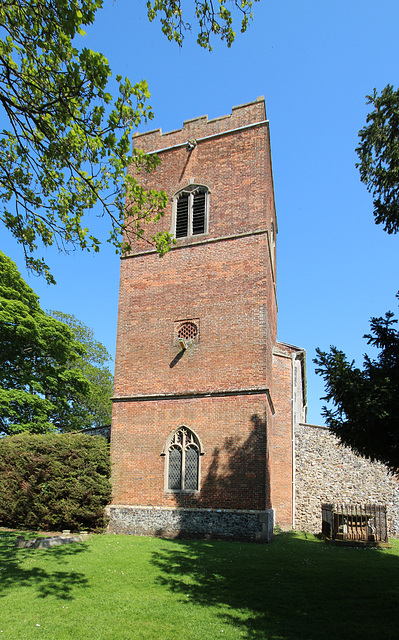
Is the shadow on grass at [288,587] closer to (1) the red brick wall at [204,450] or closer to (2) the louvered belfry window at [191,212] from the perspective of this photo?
(1) the red brick wall at [204,450]

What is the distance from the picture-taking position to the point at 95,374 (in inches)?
1454

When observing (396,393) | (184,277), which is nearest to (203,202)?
(184,277)

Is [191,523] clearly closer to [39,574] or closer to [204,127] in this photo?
[39,574]

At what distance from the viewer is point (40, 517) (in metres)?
A: 15.1

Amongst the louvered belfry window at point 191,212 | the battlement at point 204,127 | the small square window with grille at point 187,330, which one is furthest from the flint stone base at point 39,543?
the battlement at point 204,127

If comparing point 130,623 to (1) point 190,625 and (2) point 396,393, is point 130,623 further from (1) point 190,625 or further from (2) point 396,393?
(2) point 396,393

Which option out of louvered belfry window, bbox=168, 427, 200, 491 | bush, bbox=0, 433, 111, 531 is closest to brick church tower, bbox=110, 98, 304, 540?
louvered belfry window, bbox=168, 427, 200, 491

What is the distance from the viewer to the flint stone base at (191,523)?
13.6m

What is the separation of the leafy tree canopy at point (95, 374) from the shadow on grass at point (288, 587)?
79.2ft

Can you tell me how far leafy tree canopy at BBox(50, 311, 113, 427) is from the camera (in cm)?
3600

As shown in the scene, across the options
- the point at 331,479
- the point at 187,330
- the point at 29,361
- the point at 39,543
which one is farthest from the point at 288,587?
the point at 29,361

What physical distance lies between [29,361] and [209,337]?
41.2 feet

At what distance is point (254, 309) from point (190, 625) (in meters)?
10.6

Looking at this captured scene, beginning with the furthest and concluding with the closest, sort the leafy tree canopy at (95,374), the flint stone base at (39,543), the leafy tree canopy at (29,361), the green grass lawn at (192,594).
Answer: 1. the leafy tree canopy at (95,374)
2. the leafy tree canopy at (29,361)
3. the flint stone base at (39,543)
4. the green grass lawn at (192,594)
